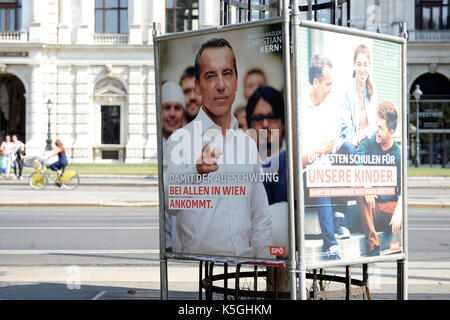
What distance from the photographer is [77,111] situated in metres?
48.8

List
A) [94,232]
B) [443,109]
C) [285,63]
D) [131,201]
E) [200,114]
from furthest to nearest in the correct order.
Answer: [443,109], [131,201], [94,232], [200,114], [285,63]

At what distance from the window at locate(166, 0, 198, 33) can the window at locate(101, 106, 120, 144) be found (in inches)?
256

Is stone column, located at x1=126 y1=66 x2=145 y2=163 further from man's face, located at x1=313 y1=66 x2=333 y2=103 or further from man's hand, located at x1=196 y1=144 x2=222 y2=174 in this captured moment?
man's face, located at x1=313 y1=66 x2=333 y2=103

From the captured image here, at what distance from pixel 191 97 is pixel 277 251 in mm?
1318

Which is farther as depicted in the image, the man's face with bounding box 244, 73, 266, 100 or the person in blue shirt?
the person in blue shirt

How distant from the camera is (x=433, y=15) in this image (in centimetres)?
4872

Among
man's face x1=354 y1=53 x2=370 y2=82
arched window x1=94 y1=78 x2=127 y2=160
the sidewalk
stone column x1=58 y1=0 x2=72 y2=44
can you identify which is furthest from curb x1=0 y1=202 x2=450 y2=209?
stone column x1=58 y1=0 x2=72 y2=44

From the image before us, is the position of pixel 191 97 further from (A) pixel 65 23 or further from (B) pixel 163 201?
(A) pixel 65 23

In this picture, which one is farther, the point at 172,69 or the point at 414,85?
the point at 414,85

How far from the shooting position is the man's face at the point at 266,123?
5.11 metres

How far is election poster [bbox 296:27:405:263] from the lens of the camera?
516 centimetres

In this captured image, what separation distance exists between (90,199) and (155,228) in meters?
7.55
